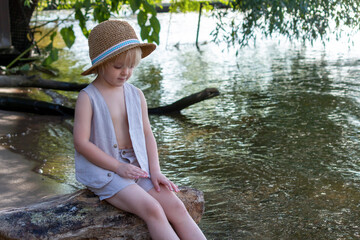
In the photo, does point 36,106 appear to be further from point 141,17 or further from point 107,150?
point 107,150

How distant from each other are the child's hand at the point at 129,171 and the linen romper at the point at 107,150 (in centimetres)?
3

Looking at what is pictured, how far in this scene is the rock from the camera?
2.64m

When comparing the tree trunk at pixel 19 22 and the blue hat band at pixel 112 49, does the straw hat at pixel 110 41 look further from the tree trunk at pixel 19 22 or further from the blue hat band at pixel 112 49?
the tree trunk at pixel 19 22

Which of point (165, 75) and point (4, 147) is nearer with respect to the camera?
point (4, 147)

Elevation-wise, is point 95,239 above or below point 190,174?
above

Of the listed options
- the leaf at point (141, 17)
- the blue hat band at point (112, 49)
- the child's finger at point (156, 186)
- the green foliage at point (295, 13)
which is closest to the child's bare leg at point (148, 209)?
the child's finger at point (156, 186)

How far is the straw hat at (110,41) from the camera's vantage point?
273 centimetres

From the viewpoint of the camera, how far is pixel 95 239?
8.90ft

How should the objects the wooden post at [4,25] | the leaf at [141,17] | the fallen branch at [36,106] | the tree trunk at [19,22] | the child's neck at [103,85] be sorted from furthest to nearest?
the tree trunk at [19,22] → the wooden post at [4,25] → the fallen branch at [36,106] → the leaf at [141,17] → the child's neck at [103,85]

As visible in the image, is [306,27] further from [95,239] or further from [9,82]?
[95,239]

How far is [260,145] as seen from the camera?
6238 mm

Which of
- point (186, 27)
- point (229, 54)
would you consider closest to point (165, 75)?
point (229, 54)

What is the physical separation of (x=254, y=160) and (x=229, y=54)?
901 centimetres

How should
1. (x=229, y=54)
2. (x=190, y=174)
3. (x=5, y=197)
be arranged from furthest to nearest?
(x=229, y=54), (x=190, y=174), (x=5, y=197)
